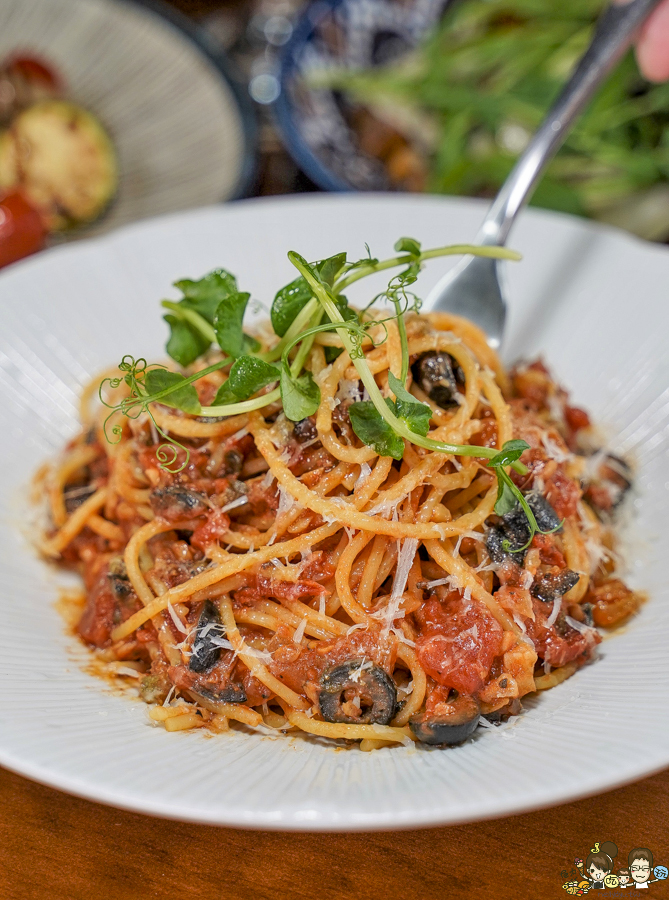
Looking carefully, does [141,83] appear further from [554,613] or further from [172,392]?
[554,613]

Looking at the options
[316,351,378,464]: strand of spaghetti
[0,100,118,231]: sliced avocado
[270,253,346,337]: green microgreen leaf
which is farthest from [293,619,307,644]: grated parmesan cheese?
[0,100,118,231]: sliced avocado

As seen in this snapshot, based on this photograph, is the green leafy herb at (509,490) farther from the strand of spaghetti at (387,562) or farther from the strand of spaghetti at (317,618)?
the strand of spaghetti at (317,618)

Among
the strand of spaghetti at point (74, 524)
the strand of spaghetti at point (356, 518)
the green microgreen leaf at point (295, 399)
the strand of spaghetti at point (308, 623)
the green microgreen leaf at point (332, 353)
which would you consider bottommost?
the strand of spaghetti at point (308, 623)

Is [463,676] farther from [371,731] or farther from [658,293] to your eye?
[658,293]

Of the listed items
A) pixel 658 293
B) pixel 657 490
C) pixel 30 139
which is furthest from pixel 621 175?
pixel 30 139

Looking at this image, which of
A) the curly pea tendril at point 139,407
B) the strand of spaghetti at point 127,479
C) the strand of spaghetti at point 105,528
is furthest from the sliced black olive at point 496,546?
the strand of spaghetti at point 105,528

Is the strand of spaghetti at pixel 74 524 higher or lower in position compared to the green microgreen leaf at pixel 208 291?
lower
